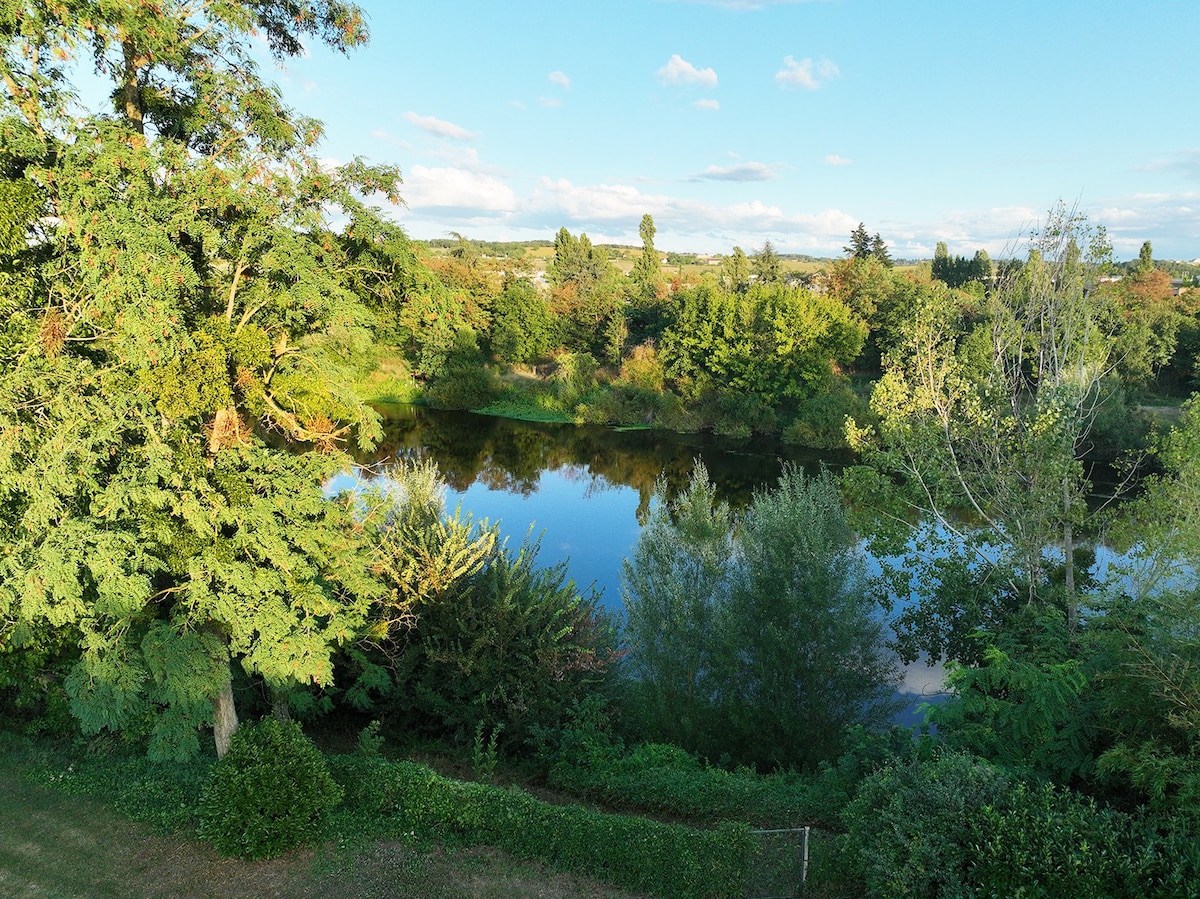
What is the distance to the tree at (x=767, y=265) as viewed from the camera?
70312 mm

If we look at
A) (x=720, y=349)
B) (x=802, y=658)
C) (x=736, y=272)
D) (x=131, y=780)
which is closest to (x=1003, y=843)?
(x=802, y=658)

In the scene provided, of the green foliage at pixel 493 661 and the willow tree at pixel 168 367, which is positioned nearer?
the willow tree at pixel 168 367

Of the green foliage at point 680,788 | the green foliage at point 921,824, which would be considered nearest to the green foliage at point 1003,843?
the green foliage at point 921,824

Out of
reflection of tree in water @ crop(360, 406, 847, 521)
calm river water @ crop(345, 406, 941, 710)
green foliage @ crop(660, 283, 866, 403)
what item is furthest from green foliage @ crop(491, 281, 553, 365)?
green foliage @ crop(660, 283, 866, 403)

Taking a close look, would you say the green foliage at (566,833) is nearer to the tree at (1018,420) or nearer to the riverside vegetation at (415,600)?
the riverside vegetation at (415,600)

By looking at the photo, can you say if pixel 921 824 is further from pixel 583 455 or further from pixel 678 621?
pixel 583 455

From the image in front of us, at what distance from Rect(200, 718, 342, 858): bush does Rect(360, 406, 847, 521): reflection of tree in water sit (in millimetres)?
21547

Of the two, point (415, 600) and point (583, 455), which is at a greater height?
point (415, 600)

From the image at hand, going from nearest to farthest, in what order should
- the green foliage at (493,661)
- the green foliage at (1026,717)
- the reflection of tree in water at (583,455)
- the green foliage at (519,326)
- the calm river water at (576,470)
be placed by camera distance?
1. the green foliage at (1026,717)
2. the green foliage at (493,661)
3. the calm river water at (576,470)
4. the reflection of tree in water at (583,455)
5. the green foliage at (519,326)

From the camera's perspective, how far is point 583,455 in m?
42.2

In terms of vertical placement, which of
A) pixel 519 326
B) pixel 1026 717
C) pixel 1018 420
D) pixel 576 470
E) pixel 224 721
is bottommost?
pixel 576 470

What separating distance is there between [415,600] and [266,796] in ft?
14.7

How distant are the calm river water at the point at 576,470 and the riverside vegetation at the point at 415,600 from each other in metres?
6.18

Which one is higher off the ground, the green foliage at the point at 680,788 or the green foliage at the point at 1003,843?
the green foliage at the point at 1003,843
